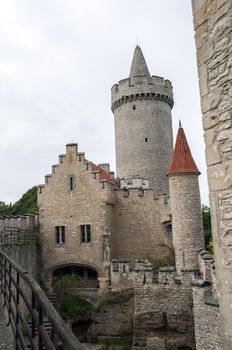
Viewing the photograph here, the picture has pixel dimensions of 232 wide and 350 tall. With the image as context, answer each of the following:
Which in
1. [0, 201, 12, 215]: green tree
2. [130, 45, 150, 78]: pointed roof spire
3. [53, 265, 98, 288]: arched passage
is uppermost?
[130, 45, 150, 78]: pointed roof spire

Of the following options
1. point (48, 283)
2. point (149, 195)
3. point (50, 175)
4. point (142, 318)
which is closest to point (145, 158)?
point (149, 195)

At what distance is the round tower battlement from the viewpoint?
3195 centimetres

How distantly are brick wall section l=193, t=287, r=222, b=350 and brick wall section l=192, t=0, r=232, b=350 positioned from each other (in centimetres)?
844

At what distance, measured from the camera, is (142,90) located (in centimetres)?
3189

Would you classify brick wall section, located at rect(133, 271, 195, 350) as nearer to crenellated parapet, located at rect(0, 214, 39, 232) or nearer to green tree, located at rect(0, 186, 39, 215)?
crenellated parapet, located at rect(0, 214, 39, 232)

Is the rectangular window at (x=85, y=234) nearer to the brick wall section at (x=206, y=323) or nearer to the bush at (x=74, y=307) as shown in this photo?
the bush at (x=74, y=307)

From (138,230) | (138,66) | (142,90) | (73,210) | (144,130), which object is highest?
(138,66)

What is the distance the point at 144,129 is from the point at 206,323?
2174 centimetres

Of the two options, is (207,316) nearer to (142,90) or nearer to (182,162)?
(182,162)

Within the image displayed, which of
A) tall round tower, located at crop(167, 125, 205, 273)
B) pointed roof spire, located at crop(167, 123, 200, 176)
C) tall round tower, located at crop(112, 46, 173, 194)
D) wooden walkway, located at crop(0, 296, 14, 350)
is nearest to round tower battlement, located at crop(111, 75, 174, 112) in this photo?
tall round tower, located at crop(112, 46, 173, 194)

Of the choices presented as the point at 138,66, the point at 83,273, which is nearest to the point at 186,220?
the point at 83,273

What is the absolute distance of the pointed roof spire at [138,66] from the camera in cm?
3370

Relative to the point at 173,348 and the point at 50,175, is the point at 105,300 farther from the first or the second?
the point at 50,175

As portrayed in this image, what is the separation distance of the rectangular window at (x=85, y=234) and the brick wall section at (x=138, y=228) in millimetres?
1621
